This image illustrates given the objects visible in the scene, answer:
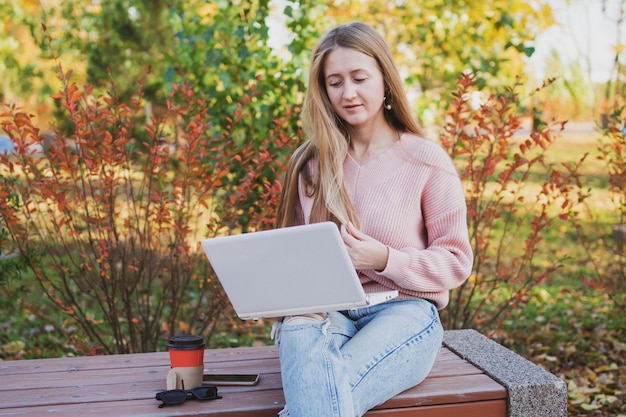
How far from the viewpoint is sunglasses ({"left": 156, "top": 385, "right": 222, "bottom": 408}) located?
209cm

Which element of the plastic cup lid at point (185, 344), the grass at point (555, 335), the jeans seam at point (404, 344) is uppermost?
the jeans seam at point (404, 344)

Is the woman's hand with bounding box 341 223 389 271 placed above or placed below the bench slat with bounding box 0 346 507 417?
above

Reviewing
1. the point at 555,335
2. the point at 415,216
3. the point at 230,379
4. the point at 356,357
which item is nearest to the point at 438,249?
the point at 415,216

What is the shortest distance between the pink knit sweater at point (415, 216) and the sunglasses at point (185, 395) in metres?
0.57

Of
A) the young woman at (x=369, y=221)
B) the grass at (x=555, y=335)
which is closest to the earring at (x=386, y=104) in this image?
the young woman at (x=369, y=221)

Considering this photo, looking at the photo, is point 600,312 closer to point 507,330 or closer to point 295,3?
point 507,330

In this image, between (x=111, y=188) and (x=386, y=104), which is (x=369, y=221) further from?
(x=111, y=188)

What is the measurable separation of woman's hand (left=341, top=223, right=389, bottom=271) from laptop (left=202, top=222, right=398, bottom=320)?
133mm

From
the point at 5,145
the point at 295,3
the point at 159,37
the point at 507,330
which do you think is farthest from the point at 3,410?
the point at 159,37

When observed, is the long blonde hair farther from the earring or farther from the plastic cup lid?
the plastic cup lid

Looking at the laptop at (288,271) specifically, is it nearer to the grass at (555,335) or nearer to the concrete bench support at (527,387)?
the concrete bench support at (527,387)

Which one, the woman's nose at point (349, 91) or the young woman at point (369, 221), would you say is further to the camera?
the woman's nose at point (349, 91)

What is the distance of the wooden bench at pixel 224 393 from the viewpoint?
6.84 ft

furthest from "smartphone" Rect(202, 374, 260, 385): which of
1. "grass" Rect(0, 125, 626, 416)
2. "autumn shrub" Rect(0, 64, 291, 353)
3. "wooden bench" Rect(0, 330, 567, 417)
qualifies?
"grass" Rect(0, 125, 626, 416)
